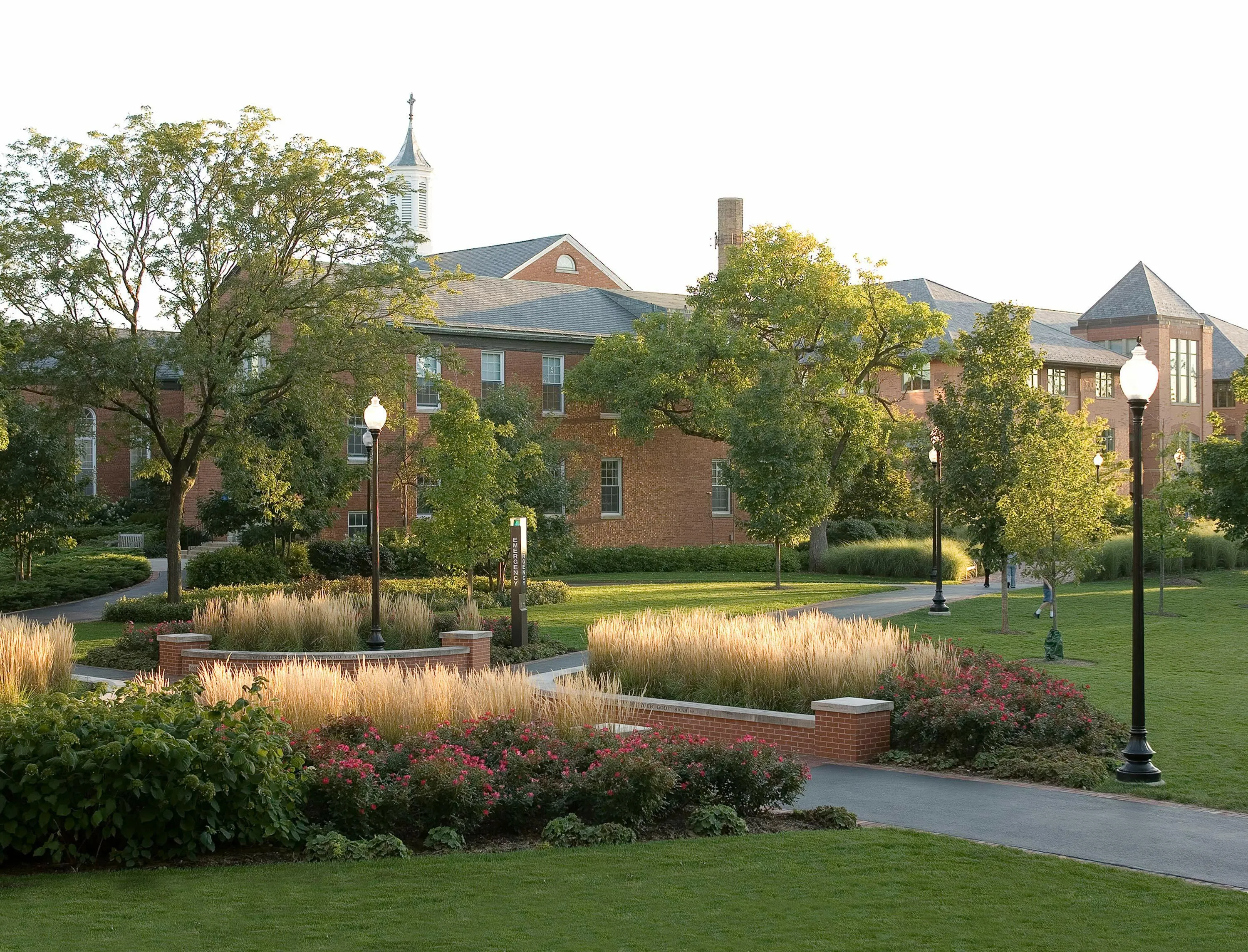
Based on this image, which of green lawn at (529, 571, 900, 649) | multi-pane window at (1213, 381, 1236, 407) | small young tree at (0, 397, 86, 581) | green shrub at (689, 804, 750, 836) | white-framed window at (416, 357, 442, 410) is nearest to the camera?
green shrub at (689, 804, 750, 836)

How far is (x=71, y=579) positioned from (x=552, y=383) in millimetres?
17648

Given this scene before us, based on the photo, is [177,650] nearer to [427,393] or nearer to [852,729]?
[852,729]

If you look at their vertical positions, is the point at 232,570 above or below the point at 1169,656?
above

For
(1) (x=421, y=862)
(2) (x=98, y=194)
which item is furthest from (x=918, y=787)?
(2) (x=98, y=194)

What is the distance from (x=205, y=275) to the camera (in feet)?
89.6

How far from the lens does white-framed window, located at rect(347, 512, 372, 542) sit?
41656mm

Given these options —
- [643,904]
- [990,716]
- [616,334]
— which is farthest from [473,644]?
[616,334]

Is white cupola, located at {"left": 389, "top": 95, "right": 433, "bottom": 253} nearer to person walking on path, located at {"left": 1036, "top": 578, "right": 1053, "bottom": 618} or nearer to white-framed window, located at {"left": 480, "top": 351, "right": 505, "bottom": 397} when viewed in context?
white-framed window, located at {"left": 480, "top": 351, "right": 505, "bottom": 397}

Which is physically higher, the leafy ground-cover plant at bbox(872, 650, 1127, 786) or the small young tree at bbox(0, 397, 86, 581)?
the small young tree at bbox(0, 397, 86, 581)

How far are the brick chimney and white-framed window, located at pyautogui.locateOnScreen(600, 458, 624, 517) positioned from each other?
1339 centimetres

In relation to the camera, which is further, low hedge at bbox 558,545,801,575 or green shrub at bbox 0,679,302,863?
low hedge at bbox 558,545,801,575

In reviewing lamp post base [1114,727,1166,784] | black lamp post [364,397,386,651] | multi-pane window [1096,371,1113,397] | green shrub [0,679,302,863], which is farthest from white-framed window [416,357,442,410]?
multi-pane window [1096,371,1113,397]

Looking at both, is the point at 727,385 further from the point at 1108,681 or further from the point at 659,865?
the point at 659,865

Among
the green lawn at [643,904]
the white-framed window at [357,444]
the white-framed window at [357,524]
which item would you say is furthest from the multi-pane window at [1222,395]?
the green lawn at [643,904]
